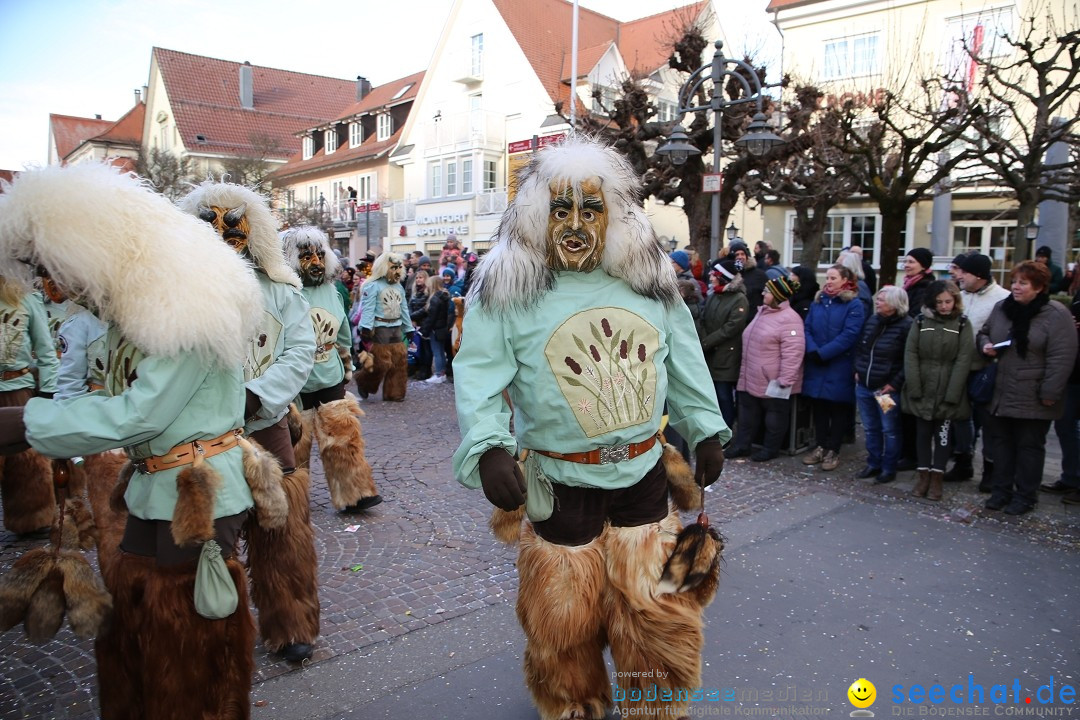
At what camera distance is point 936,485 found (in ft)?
19.8

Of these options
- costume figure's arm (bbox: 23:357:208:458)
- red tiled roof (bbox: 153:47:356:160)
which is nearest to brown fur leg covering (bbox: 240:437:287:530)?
costume figure's arm (bbox: 23:357:208:458)

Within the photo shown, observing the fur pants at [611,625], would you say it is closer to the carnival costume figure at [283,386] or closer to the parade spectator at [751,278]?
the carnival costume figure at [283,386]

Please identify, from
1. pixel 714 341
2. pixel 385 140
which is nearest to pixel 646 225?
pixel 714 341

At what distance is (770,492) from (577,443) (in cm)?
411

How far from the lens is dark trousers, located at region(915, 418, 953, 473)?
6055 millimetres

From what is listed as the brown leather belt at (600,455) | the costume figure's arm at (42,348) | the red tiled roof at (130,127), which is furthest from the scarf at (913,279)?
the red tiled roof at (130,127)

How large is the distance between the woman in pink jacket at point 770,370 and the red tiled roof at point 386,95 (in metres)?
31.8

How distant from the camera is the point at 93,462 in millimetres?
4074

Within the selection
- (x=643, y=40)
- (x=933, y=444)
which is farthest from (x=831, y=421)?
(x=643, y=40)

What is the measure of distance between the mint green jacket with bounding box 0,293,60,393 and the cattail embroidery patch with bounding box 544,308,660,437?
3947 mm

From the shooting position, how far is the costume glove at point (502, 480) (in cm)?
247

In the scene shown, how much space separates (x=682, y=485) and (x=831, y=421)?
15.7 feet

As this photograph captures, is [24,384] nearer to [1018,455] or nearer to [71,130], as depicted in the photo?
[1018,455]

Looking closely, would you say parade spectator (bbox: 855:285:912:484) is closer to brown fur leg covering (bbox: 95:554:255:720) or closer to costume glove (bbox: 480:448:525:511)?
costume glove (bbox: 480:448:525:511)
